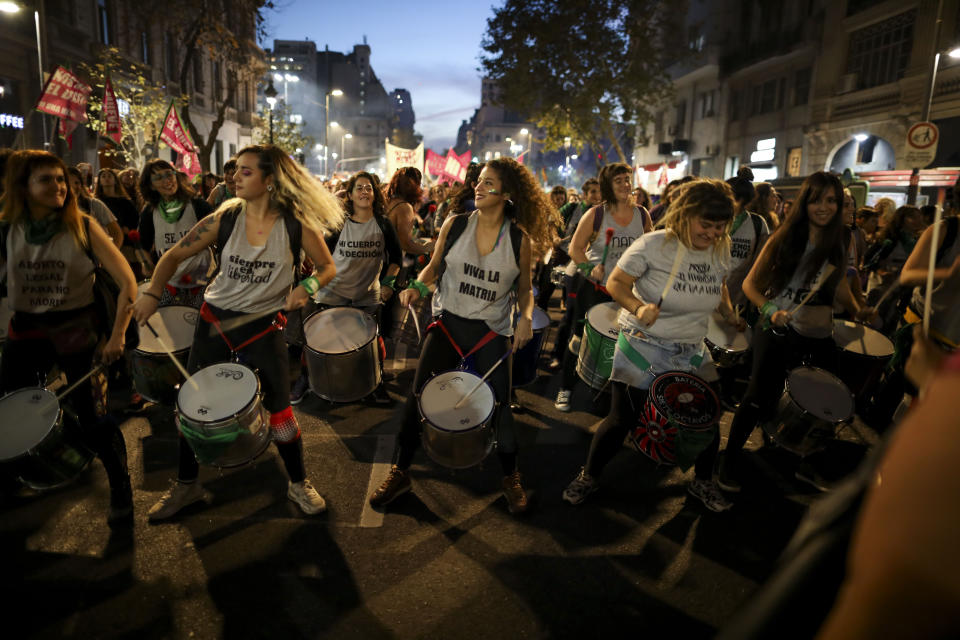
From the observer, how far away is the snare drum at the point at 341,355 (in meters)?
4.07

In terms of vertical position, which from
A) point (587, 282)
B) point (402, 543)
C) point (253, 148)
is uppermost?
point (253, 148)

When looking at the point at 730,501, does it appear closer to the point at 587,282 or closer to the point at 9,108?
the point at 587,282

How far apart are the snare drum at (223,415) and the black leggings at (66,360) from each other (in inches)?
29.0

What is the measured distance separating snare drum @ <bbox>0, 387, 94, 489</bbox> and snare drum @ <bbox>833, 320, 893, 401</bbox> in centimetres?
520

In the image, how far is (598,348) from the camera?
169 inches

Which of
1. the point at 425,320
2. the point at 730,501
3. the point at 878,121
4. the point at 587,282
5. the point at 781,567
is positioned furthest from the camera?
the point at 878,121

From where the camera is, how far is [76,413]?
11.4 ft

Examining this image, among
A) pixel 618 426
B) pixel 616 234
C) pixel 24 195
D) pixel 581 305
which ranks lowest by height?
pixel 618 426

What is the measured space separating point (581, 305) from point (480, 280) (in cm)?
226

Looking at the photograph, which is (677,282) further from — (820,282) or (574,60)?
(574,60)

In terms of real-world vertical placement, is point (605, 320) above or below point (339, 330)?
above

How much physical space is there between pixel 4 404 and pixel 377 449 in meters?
2.49

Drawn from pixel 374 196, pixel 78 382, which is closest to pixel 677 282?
pixel 374 196

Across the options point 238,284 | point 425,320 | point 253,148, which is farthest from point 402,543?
point 425,320
